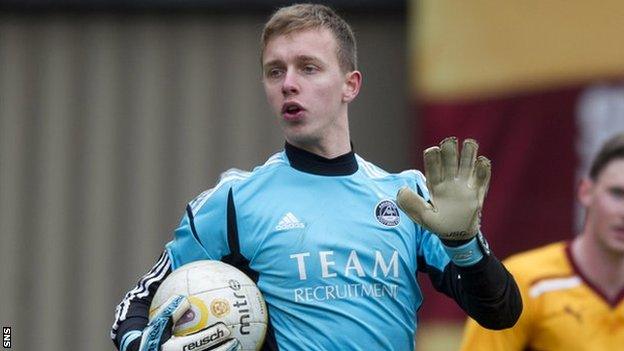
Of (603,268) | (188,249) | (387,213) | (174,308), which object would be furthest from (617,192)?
(174,308)

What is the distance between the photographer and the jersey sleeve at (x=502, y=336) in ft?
22.5

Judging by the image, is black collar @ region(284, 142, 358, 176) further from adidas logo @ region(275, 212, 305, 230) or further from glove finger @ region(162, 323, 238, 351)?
glove finger @ region(162, 323, 238, 351)

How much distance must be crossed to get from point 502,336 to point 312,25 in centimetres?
230

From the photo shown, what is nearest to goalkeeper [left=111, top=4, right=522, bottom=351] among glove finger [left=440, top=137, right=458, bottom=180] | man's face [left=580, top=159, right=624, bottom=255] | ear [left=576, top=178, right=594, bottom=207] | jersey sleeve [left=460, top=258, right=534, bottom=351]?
glove finger [left=440, top=137, right=458, bottom=180]

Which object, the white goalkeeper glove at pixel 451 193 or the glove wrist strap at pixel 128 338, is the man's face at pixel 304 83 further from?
the glove wrist strap at pixel 128 338

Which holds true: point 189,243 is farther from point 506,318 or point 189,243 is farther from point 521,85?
point 521,85

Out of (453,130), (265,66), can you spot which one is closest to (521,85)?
(453,130)

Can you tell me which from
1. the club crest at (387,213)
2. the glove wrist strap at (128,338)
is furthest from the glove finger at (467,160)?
the glove wrist strap at (128,338)

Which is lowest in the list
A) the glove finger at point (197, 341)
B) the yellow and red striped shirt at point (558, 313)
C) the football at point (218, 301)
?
the yellow and red striped shirt at point (558, 313)

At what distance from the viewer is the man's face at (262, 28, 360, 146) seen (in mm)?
5047

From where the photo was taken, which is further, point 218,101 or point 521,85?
point 218,101

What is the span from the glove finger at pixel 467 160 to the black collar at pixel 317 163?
566 mm

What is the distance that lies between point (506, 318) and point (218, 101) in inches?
218

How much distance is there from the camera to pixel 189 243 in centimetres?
507
